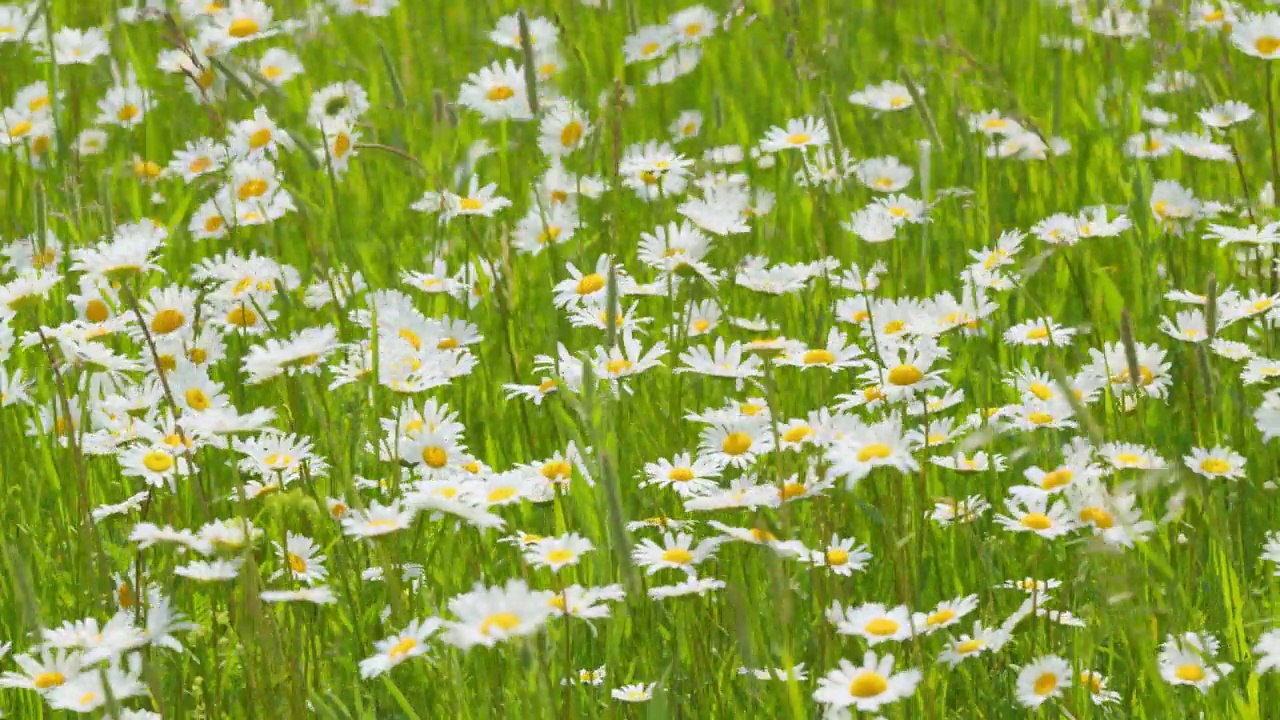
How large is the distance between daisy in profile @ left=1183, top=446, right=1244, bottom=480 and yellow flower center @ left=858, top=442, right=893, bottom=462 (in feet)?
1.74

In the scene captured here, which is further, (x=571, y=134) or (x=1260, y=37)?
(x=571, y=134)

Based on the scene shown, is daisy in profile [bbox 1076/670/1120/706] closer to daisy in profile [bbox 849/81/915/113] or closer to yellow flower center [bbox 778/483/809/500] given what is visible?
yellow flower center [bbox 778/483/809/500]

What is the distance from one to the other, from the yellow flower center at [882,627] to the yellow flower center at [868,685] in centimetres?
13

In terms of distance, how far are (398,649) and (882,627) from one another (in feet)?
1.61

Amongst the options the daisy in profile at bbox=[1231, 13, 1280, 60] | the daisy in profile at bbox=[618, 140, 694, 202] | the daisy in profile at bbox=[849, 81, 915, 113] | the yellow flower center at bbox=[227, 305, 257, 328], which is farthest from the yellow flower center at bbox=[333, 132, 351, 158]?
the daisy in profile at bbox=[1231, 13, 1280, 60]

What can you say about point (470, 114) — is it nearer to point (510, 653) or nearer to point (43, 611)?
point (43, 611)

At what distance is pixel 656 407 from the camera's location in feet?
8.03

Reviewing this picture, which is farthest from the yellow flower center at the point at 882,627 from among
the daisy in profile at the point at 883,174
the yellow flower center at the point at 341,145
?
the yellow flower center at the point at 341,145

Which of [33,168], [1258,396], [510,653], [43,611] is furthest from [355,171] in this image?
[510,653]

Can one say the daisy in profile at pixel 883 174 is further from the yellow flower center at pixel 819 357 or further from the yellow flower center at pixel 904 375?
the yellow flower center at pixel 904 375

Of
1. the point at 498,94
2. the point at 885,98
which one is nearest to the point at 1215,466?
the point at 498,94

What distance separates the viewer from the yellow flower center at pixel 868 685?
1448mm

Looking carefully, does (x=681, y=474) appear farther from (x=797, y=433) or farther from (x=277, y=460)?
(x=277, y=460)

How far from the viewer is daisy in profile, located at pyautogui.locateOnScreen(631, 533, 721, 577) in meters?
1.68
